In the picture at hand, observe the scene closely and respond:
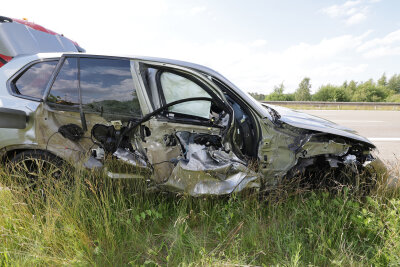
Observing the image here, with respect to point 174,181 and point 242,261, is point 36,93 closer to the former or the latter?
point 174,181

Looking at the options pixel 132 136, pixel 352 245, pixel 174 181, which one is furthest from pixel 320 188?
pixel 132 136

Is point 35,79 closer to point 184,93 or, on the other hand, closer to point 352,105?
point 184,93

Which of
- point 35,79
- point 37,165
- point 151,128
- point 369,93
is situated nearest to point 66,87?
point 35,79

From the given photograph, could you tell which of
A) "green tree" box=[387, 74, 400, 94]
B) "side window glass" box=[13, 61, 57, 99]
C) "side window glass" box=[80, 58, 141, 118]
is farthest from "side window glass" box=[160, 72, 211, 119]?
"green tree" box=[387, 74, 400, 94]

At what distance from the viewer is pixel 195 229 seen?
2127mm

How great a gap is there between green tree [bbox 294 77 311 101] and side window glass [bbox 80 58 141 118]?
5909 centimetres

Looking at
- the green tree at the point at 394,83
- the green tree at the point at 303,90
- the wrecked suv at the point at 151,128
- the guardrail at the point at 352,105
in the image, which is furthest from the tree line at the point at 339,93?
the wrecked suv at the point at 151,128

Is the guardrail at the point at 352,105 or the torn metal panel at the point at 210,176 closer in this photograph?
the torn metal panel at the point at 210,176

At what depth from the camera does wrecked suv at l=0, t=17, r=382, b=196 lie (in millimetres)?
2229

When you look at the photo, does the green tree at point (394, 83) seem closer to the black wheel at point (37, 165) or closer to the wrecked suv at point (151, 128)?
the wrecked suv at point (151, 128)

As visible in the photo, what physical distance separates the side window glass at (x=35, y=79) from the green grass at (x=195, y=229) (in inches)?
36.8

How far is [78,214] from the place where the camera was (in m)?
1.95

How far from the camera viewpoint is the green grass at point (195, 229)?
1.66 metres

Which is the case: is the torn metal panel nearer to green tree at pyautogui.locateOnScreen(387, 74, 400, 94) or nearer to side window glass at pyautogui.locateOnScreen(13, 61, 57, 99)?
side window glass at pyautogui.locateOnScreen(13, 61, 57, 99)
